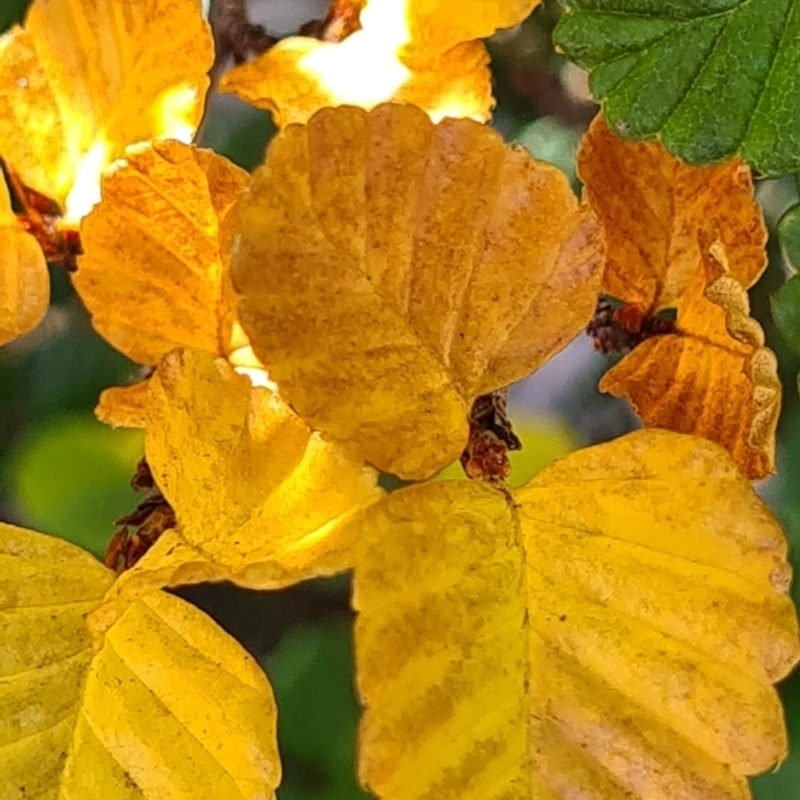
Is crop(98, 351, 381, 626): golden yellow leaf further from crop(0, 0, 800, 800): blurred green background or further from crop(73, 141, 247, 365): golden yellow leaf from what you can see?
crop(0, 0, 800, 800): blurred green background

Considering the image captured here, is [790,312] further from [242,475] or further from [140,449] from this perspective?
[140,449]

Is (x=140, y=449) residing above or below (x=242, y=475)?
below

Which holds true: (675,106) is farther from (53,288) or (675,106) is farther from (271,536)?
(53,288)

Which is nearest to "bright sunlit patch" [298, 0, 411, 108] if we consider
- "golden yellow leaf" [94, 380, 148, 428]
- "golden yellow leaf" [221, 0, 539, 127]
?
"golden yellow leaf" [221, 0, 539, 127]

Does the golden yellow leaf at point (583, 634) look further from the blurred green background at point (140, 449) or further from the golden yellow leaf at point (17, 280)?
the blurred green background at point (140, 449)

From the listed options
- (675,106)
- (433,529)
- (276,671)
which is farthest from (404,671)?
(276,671)

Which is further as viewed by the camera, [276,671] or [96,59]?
[276,671]

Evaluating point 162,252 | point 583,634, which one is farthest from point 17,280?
point 583,634
